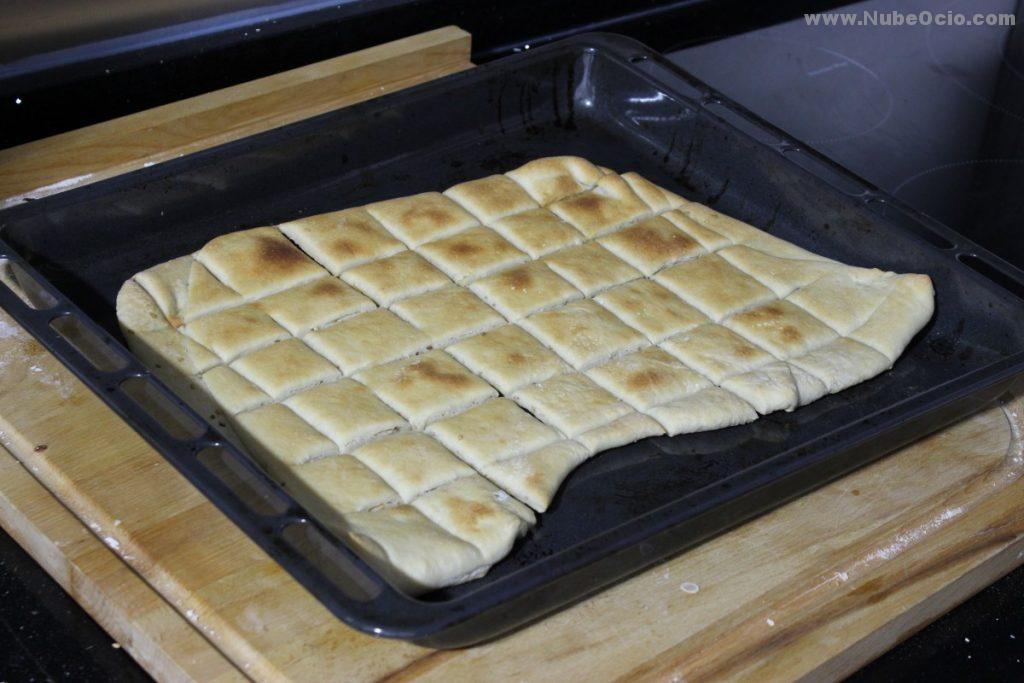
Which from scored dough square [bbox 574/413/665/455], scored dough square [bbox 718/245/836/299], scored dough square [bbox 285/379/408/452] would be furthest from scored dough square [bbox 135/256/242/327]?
scored dough square [bbox 718/245/836/299]

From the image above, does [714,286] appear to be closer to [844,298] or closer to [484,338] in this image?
[844,298]

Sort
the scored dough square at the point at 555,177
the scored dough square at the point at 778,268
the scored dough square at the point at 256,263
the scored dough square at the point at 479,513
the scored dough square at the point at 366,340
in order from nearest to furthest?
the scored dough square at the point at 479,513 → the scored dough square at the point at 366,340 → the scored dough square at the point at 256,263 → the scored dough square at the point at 778,268 → the scored dough square at the point at 555,177

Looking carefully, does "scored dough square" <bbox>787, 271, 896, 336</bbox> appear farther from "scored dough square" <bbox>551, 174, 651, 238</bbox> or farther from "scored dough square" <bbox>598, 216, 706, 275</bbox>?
"scored dough square" <bbox>551, 174, 651, 238</bbox>

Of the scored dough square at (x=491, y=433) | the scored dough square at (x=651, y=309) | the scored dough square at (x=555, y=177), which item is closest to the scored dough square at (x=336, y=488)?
the scored dough square at (x=491, y=433)

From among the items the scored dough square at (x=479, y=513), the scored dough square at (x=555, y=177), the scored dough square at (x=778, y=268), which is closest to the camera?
the scored dough square at (x=479, y=513)

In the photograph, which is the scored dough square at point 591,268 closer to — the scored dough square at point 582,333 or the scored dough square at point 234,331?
the scored dough square at point 582,333

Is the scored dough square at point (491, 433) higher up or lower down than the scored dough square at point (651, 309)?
lower down

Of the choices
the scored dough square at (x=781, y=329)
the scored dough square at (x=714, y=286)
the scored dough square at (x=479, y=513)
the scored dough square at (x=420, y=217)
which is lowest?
the scored dough square at (x=479, y=513)
